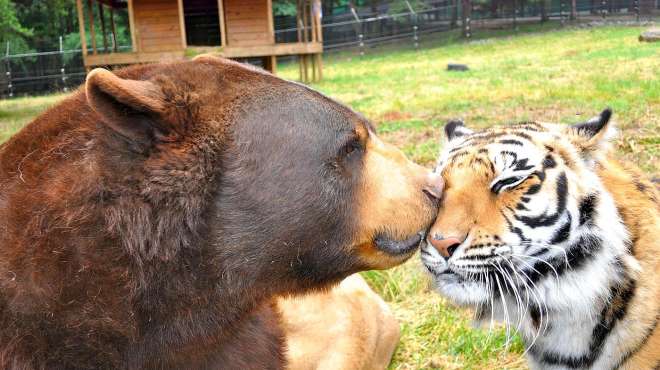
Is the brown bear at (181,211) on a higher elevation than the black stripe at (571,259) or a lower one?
higher

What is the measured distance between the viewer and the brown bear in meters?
2.38

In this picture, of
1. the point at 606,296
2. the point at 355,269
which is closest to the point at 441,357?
the point at 606,296

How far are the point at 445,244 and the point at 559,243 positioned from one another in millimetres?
585

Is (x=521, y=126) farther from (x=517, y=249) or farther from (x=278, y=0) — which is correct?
(x=278, y=0)

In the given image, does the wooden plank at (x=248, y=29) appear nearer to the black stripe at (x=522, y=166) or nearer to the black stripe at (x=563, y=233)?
the black stripe at (x=522, y=166)

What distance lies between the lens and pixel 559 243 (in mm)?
3041

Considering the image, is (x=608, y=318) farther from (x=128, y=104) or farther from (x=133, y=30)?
(x=133, y=30)

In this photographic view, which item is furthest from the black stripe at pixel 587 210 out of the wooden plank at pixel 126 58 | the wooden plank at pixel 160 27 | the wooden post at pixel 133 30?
the wooden plank at pixel 160 27

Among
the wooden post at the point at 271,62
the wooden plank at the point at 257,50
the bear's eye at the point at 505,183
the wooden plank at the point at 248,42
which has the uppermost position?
the wooden plank at the point at 248,42

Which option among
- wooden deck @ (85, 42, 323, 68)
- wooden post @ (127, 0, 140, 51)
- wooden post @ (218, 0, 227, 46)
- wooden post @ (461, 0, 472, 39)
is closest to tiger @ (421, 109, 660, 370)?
wooden deck @ (85, 42, 323, 68)

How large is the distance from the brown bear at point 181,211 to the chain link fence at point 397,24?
3169cm

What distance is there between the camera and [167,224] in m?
2.40

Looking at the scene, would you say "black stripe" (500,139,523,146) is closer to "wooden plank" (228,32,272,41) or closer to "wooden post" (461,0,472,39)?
"wooden plank" (228,32,272,41)

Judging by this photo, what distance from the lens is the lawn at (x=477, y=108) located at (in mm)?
4289
